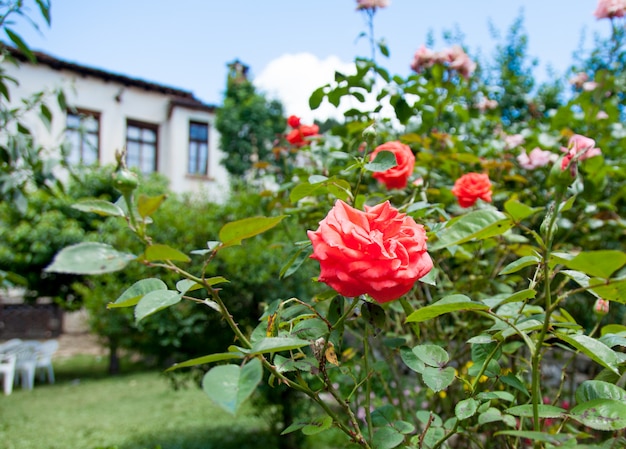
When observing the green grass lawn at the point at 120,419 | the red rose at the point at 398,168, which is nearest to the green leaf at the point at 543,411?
the red rose at the point at 398,168

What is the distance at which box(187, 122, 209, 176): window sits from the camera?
41.0ft

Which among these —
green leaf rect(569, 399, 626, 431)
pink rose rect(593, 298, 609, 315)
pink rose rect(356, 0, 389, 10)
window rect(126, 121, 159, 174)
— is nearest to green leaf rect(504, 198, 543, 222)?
green leaf rect(569, 399, 626, 431)

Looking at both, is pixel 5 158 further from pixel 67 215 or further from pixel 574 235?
pixel 67 215

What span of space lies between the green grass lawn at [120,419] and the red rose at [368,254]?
2.86 metres

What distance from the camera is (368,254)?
54 centimetres

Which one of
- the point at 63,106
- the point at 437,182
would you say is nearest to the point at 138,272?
the point at 63,106

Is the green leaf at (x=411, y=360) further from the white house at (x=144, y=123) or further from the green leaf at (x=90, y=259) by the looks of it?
the white house at (x=144, y=123)

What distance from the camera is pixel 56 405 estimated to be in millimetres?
4949

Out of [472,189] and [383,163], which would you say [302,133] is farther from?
[383,163]

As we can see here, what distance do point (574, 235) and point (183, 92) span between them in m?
11.7

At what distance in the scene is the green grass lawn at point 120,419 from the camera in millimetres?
3754

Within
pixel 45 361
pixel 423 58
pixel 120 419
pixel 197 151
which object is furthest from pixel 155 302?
pixel 197 151

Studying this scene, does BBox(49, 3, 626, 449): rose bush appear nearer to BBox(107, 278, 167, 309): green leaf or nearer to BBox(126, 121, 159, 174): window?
BBox(107, 278, 167, 309): green leaf

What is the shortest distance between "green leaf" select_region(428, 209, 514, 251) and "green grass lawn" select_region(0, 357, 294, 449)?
291 centimetres
